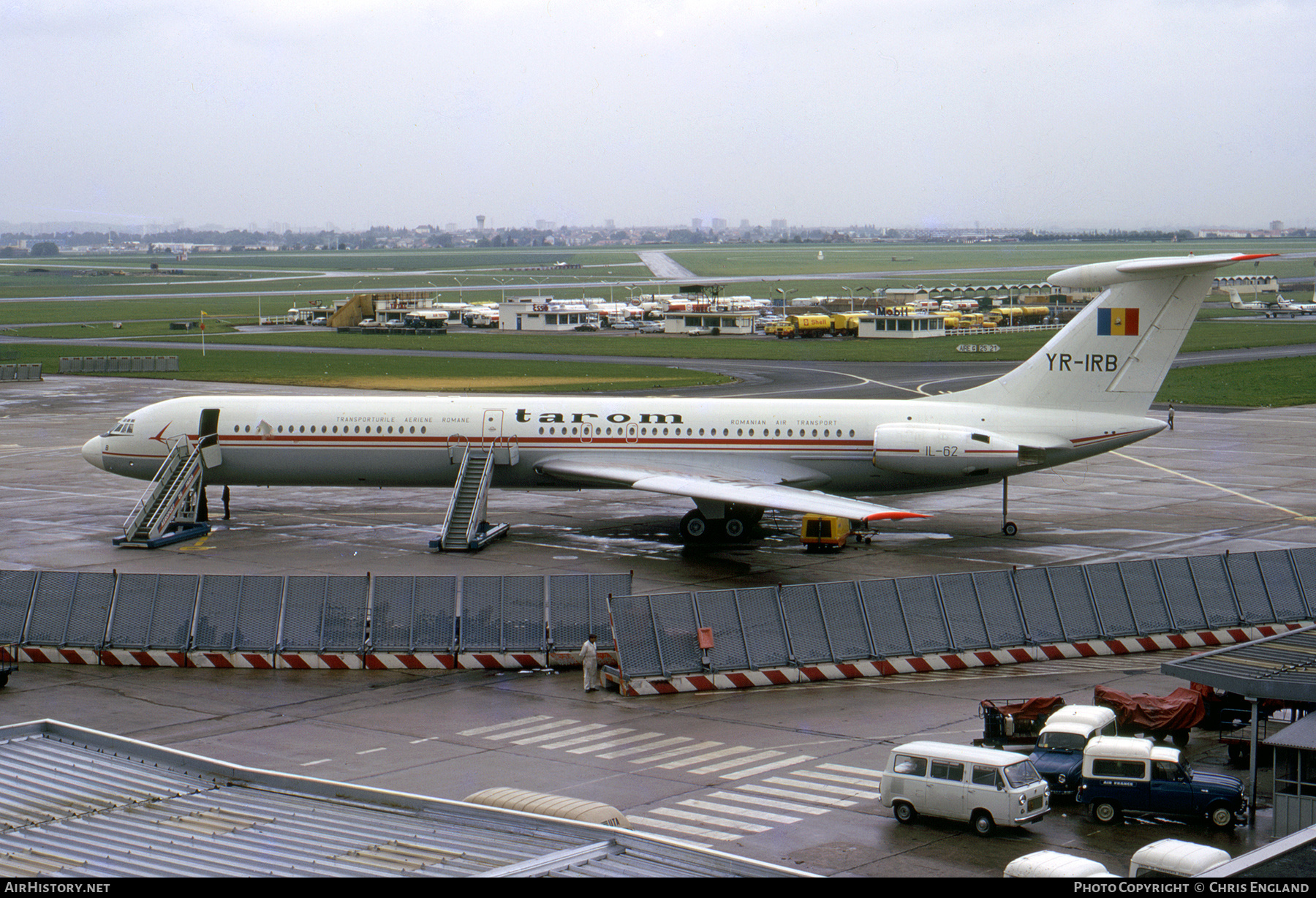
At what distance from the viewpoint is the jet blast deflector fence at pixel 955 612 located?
2878 centimetres

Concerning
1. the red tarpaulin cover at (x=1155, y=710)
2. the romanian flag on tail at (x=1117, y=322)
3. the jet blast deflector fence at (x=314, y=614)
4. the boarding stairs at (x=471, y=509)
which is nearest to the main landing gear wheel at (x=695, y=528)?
the boarding stairs at (x=471, y=509)

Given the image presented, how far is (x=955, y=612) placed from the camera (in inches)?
1198

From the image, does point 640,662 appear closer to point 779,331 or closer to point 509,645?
point 509,645

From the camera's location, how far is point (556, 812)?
16250 millimetres

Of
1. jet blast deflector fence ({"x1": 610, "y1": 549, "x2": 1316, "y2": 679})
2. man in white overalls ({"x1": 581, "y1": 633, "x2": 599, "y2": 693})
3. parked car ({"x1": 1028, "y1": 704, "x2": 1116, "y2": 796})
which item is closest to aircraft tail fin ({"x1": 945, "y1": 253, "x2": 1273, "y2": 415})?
jet blast deflector fence ({"x1": 610, "y1": 549, "x2": 1316, "y2": 679})

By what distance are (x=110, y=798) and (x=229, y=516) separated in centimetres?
3409

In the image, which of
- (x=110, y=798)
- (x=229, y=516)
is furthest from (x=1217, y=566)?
(x=229, y=516)

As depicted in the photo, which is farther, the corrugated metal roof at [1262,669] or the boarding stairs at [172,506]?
the boarding stairs at [172,506]

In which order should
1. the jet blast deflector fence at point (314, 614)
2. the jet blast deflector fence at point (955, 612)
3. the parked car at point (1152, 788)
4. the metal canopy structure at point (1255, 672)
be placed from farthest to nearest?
the jet blast deflector fence at point (314, 614), the jet blast deflector fence at point (955, 612), the metal canopy structure at point (1255, 672), the parked car at point (1152, 788)

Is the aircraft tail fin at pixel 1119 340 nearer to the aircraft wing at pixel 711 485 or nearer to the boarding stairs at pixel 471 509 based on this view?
the aircraft wing at pixel 711 485

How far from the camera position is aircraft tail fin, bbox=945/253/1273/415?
39781mm

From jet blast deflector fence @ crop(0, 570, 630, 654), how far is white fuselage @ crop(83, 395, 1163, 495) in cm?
1246

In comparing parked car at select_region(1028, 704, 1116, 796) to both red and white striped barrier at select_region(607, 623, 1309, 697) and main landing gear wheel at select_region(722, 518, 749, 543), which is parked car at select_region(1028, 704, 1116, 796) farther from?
main landing gear wheel at select_region(722, 518, 749, 543)

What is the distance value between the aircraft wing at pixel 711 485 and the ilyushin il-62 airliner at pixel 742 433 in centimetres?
9
